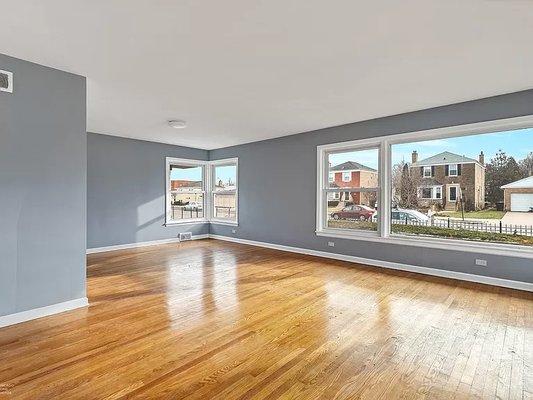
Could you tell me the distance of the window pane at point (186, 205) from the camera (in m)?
7.38

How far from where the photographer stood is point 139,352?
218 cm

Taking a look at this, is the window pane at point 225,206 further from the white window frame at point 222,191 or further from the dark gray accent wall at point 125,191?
the dark gray accent wall at point 125,191

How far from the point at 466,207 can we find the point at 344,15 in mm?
3460

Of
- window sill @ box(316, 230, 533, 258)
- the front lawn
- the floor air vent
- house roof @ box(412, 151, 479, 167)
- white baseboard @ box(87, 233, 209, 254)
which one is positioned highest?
house roof @ box(412, 151, 479, 167)

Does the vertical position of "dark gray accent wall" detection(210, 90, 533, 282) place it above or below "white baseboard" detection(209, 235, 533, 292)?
above

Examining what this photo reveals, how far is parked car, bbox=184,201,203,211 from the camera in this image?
774 centimetres

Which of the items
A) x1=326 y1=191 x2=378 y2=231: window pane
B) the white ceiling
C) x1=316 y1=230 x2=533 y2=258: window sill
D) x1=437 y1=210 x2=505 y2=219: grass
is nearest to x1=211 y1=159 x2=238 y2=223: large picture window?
x1=326 y1=191 x2=378 y2=231: window pane

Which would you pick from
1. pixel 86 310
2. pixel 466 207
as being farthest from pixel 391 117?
pixel 86 310

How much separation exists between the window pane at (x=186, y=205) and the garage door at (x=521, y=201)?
6.64m

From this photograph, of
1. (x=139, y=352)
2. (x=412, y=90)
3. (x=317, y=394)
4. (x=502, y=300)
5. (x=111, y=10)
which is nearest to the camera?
(x=317, y=394)

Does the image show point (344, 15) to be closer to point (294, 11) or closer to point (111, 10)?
Result: point (294, 11)

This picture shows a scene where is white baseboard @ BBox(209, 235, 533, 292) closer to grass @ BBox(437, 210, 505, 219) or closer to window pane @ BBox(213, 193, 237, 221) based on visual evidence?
grass @ BBox(437, 210, 505, 219)

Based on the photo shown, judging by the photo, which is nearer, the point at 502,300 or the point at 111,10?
the point at 111,10

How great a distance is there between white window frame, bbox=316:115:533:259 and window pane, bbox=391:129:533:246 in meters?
0.10
